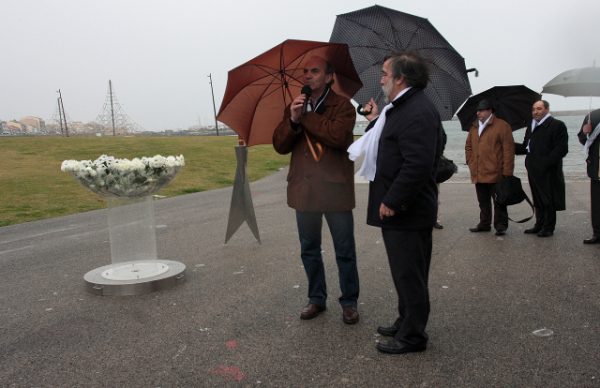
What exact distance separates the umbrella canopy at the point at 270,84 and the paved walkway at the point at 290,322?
1649mm

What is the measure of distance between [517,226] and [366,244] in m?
2.81

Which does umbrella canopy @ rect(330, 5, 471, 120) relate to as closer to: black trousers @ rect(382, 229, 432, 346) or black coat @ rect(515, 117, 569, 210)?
black trousers @ rect(382, 229, 432, 346)

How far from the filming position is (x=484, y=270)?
5910 millimetres

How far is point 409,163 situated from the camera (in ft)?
11.4

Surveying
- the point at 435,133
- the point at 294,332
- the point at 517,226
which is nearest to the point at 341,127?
the point at 435,133

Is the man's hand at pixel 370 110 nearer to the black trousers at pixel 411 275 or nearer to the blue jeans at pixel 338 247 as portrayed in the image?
the blue jeans at pixel 338 247

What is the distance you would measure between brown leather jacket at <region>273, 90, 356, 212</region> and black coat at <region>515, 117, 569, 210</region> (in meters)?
4.61

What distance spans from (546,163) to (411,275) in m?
5.09

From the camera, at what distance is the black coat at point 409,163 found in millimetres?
3465

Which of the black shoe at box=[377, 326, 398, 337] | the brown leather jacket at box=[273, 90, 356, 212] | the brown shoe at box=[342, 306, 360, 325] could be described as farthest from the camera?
the brown shoe at box=[342, 306, 360, 325]

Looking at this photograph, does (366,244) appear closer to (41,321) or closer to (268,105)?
(268,105)

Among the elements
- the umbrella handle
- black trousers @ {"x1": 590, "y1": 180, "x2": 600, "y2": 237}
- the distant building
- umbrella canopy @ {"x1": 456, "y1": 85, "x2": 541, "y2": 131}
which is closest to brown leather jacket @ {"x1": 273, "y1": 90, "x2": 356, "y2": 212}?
the umbrella handle

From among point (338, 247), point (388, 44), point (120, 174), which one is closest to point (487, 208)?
point (388, 44)

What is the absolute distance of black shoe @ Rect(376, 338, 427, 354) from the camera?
3.74 metres
